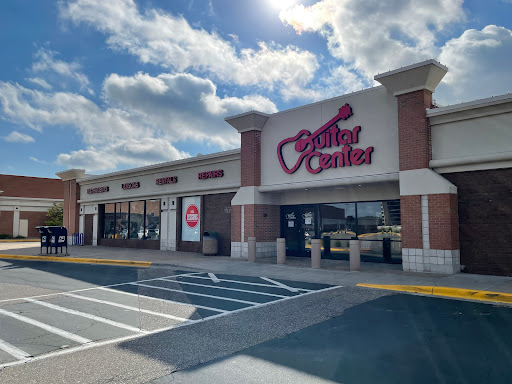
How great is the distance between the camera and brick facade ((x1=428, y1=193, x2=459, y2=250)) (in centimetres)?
1227

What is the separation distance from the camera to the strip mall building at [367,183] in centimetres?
1221

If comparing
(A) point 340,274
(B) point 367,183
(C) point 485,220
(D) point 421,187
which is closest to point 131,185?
(B) point 367,183

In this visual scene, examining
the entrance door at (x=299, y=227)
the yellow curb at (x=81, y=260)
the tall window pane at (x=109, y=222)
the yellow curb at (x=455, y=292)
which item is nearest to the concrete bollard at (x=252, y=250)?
the entrance door at (x=299, y=227)

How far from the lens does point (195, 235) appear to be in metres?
22.0

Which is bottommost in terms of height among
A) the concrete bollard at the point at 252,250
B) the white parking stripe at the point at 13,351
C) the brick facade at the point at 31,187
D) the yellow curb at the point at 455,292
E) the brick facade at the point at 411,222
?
the white parking stripe at the point at 13,351

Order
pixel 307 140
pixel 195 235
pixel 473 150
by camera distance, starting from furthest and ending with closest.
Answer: pixel 195 235
pixel 307 140
pixel 473 150

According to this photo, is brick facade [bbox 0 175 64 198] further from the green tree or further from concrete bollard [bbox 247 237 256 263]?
concrete bollard [bbox 247 237 256 263]

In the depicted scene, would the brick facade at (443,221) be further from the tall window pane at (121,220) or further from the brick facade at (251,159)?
the tall window pane at (121,220)

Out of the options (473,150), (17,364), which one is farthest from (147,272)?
(473,150)

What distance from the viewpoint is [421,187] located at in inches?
508

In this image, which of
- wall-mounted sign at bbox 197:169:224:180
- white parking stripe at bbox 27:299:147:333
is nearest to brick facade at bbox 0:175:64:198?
wall-mounted sign at bbox 197:169:224:180

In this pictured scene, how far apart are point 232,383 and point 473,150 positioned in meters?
11.0

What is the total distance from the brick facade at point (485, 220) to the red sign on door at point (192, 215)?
13317 millimetres

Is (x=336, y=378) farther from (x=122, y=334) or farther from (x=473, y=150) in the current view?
(x=473, y=150)
